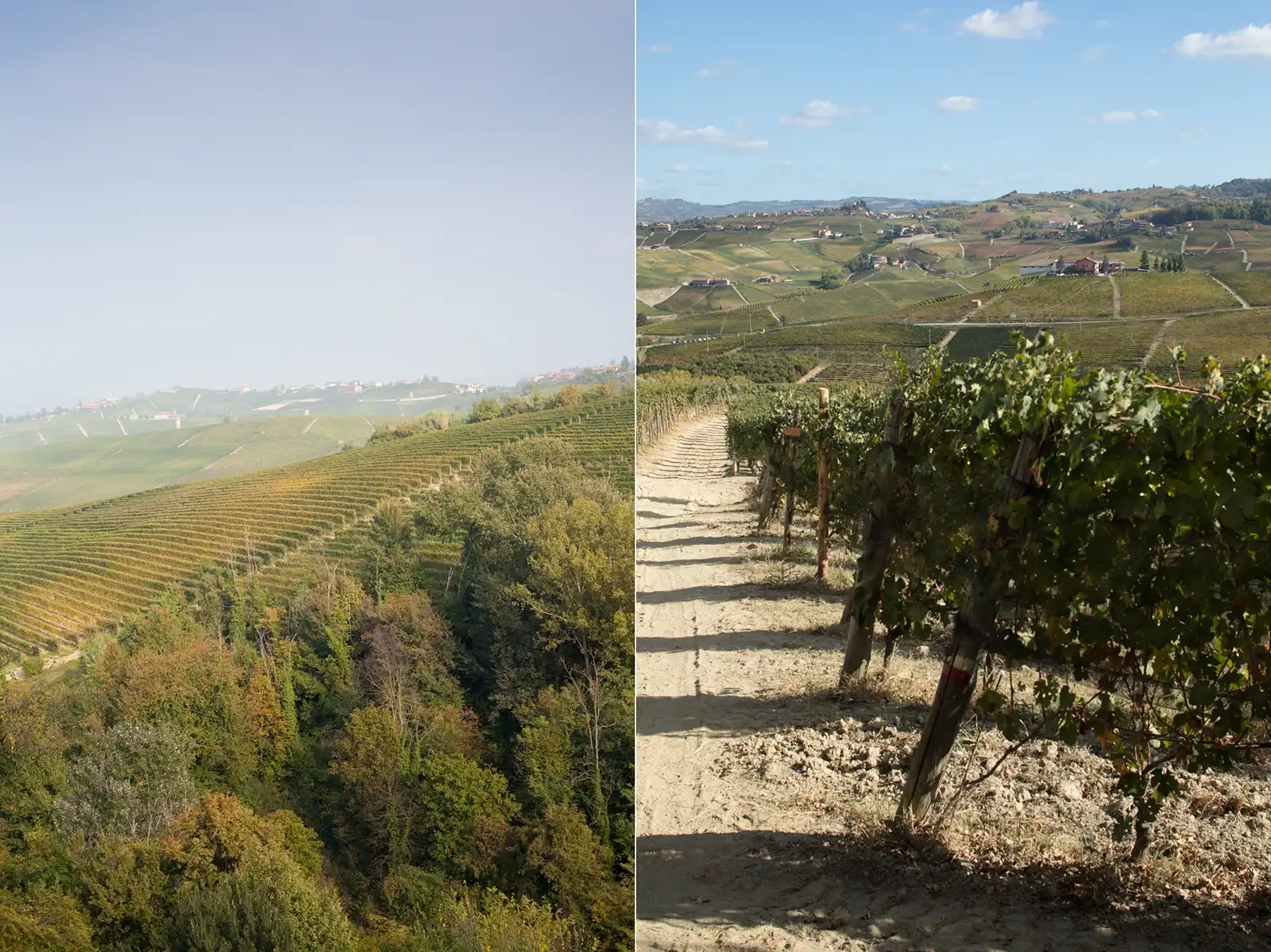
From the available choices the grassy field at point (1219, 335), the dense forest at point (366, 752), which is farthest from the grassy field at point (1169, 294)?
the dense forest at point (366, 752)

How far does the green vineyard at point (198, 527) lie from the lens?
1.33 metres

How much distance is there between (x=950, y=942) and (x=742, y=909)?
0.61 metres

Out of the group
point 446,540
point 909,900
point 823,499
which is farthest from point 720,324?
point 446,540

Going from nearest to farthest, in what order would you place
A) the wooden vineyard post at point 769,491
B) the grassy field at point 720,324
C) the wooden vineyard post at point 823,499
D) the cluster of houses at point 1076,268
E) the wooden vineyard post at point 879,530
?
the wooden vineyard post at point 879,530 → the wooden vineyard post at point 823,499 → the wooden vineyard post at point 769,491 → the cluster of houses at point 1076,268 → the grassy field at point 720,324

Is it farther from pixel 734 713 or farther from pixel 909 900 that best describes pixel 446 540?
pixel 734 713

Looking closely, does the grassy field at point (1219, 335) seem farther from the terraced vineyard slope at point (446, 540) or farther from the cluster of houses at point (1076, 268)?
the terraced vineyard slope at point (446, 540)

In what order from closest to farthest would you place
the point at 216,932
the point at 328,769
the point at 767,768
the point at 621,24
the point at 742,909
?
the point at 216,932, the point at 328,769, the point at 621,24, the point at 742,909, the point at 767,768

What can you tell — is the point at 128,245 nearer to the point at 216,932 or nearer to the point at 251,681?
A: the point at 251,681

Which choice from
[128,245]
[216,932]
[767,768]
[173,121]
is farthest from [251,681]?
[767,768]

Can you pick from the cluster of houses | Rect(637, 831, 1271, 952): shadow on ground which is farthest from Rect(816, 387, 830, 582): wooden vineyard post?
the cluster of houses

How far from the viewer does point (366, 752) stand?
1.43 meters

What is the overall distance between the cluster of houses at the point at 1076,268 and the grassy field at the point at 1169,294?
42 cm

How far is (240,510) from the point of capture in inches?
56.9

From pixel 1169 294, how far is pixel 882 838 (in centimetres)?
2861
